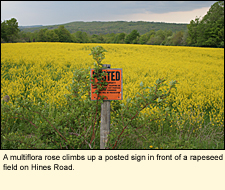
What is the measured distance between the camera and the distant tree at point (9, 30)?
169ft

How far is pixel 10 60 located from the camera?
35.8 ft

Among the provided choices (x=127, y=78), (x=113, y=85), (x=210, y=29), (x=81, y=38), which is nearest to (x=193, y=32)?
(x=210, y=29)

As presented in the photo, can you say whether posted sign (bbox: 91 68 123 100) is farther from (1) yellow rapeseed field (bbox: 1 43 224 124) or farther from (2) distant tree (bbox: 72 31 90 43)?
(2) distant tree (bbox: 72 31 90 43)

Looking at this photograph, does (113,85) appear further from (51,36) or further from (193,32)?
(51,36)

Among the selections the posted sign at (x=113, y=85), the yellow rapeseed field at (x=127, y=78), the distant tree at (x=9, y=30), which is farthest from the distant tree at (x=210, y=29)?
the distant tree at (x=9, y=30)

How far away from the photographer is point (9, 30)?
52562 mm

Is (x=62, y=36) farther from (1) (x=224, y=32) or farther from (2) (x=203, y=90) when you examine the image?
(2) (x=203, y=90)

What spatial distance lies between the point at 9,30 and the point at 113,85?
2383 inches

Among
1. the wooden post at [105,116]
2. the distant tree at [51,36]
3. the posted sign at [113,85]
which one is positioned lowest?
the wooden post at [105,116]

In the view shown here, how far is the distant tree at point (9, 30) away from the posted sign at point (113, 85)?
194 feet

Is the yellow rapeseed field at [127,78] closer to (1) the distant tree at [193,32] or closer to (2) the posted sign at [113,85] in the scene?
(2) the posted sign at [113,85]

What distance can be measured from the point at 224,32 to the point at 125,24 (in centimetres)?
8144

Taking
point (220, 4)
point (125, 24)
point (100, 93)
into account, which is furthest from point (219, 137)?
point (125, 24)

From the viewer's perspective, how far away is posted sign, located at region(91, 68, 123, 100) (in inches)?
94.0
